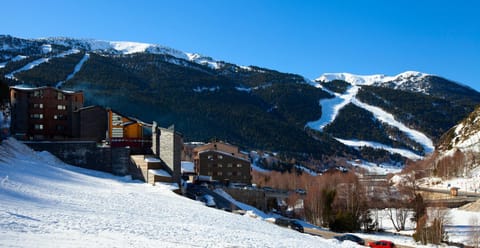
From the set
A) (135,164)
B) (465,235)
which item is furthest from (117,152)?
(465,235)

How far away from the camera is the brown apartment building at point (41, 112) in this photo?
57.6 m

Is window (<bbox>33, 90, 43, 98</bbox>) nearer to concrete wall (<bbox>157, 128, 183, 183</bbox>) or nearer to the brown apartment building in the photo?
the brown apartment building

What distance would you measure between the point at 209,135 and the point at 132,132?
125 meters

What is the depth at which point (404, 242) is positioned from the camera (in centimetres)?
4291

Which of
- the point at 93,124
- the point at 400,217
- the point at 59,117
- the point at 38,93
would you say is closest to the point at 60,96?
the point at 38,93

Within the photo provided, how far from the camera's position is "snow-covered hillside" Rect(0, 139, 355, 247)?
632 inches

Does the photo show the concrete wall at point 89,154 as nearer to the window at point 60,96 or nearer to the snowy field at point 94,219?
the snowy field at point 94,219

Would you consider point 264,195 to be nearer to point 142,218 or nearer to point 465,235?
point 465,235

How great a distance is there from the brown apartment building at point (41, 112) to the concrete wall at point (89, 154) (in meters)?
10.4

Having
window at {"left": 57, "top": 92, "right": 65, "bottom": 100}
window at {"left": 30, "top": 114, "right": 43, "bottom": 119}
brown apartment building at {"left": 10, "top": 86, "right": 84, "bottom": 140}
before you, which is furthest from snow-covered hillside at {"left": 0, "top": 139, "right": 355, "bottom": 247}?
window at {"left": 57, "top": 92, "right": 65, "bottom": 100}

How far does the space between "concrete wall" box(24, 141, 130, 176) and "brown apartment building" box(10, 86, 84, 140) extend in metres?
10.4

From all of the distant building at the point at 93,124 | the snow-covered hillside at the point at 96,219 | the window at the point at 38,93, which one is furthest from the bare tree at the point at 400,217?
the window at the point at 38,93

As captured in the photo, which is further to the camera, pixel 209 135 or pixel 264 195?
pixel 209 135

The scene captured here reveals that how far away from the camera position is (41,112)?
192 feet
